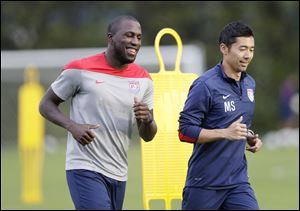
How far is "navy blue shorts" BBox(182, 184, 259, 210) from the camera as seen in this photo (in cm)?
796

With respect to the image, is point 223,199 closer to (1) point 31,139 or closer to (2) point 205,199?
(2) point 205,199

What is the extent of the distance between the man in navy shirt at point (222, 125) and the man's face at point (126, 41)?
1.77 ft

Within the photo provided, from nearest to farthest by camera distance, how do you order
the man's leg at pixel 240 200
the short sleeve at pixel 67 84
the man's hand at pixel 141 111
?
the man's hand at pixel 141 111 < the man's leg at pixel 240 200 < the short sleeve at pixel 67 84

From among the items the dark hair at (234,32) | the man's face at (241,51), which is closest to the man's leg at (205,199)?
the man's face at (241,51)

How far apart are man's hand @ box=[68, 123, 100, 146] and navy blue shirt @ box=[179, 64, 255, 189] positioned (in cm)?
65

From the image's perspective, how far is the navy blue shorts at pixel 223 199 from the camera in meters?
7.96

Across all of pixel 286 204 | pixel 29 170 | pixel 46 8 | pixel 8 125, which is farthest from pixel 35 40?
pixel 286 204

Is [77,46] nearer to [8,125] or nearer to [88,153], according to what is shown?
[8,125]

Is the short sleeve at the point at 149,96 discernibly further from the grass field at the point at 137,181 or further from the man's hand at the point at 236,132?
the grass field at the point at 137,181

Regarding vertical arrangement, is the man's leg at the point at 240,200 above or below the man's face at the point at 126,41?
below

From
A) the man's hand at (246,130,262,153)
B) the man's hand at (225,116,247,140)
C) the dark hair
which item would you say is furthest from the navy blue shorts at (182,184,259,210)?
the dark hair

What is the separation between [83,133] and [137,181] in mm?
12459

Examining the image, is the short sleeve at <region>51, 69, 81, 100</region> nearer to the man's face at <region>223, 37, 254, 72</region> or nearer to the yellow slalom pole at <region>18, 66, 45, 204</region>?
the man's face at <region>223, 37, 254, 72</region>

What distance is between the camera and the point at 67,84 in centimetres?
818
